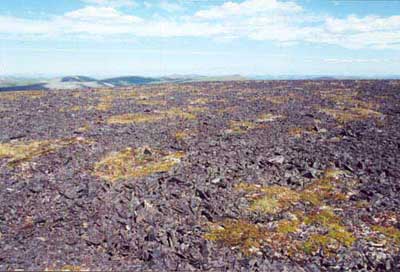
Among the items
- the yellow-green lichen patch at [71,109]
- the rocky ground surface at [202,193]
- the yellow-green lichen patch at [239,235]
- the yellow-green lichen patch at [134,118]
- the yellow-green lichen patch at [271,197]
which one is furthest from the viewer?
the yellow-green lichen patch at [71,109]

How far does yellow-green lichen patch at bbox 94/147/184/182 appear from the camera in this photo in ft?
94.1

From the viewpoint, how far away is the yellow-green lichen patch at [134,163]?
94.1ft

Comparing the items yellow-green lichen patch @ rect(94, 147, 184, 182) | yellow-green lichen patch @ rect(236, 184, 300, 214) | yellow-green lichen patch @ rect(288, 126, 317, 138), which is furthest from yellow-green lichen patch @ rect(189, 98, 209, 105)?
yellow-green lichen patch @ rect(236, 184, 300, 214)

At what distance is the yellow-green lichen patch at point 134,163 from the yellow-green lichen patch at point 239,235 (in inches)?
352

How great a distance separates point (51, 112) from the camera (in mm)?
53812

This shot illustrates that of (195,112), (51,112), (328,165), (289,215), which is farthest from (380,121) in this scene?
(51,112)

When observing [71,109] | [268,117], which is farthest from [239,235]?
[71,109]

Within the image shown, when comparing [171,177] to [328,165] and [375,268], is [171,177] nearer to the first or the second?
[328,165]

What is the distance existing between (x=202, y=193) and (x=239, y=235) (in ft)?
16.0

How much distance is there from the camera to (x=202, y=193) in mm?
25062

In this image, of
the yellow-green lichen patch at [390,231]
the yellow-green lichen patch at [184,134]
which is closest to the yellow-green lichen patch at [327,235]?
the yellow-green lichen patch at [390,231]

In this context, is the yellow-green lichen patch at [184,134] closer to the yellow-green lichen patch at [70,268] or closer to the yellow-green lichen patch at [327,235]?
the yellow-green lichen patch at [327,235]

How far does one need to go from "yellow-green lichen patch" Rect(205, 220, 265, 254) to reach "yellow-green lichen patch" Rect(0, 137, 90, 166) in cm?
1760

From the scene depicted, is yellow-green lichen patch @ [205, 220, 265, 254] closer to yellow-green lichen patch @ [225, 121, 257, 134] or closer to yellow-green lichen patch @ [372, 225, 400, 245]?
yellow-green lichen patch @ [372, 225, 400, 245]
